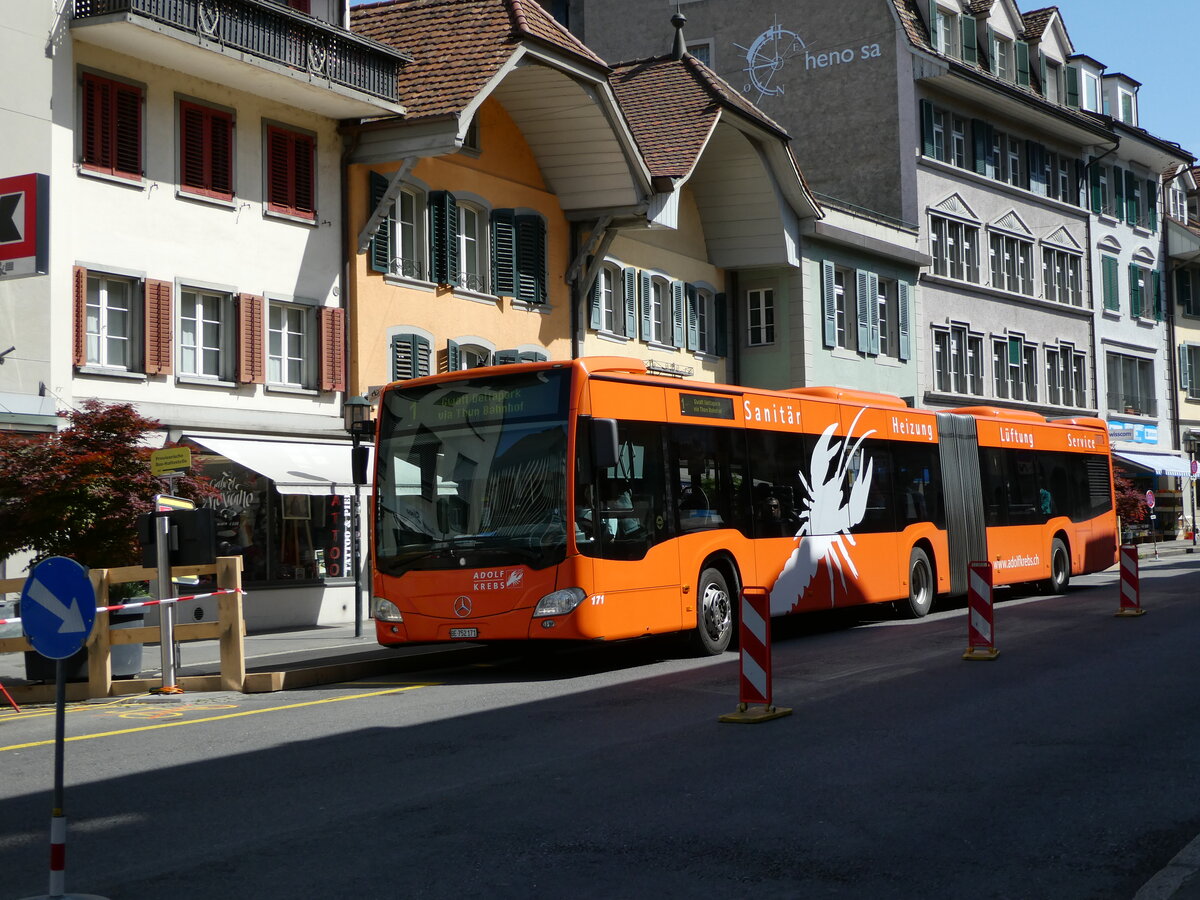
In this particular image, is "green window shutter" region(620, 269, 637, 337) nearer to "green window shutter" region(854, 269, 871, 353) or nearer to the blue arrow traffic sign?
"green window shutter" region(854, 269, 871, 353)

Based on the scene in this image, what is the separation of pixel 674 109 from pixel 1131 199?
29.1 meters

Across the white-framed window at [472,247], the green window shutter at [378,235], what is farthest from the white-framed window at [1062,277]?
the green window shutter at [378,235]

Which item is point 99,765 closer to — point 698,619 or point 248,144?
point 698,619

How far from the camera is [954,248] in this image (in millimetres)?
45094

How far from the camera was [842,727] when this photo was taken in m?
10.8

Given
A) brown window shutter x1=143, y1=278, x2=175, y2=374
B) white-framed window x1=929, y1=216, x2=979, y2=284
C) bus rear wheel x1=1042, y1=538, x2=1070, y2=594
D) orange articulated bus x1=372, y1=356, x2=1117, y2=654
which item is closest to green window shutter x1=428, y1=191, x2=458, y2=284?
brown window shutter x1=143, y1=278, x2=175, y2=374

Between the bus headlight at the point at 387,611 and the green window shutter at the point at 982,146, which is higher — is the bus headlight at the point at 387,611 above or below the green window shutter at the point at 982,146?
below

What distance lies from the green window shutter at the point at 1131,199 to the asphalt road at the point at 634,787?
1769 inches

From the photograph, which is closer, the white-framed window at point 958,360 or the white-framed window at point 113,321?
the white-framed window at point 113,321

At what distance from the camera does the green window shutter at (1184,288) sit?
2339 inches

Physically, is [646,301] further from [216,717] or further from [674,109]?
[216,717]

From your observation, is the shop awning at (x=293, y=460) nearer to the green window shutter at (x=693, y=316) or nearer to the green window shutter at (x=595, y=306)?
the green window shutter at (x=595, y=306)

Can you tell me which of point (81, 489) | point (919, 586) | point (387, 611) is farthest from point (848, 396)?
point (81, 489)

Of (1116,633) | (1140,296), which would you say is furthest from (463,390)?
(1140,296)
